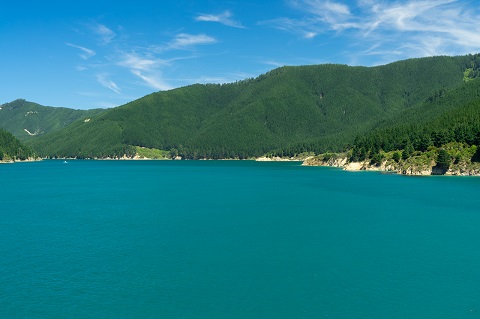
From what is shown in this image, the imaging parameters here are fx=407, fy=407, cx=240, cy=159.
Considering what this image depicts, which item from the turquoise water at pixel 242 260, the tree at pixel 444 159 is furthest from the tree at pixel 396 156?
the turquoise water at pixel 242 260

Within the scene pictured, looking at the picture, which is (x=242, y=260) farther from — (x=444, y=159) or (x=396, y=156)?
(x=396, y=156)

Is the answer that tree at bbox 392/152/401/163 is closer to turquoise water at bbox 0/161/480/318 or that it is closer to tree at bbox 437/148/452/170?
tree at bbox 437/148/452/170

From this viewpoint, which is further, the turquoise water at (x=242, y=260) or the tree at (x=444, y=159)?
the tree at (x=444, y=159)

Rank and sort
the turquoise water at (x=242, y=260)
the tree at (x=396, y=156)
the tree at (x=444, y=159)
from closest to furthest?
the turquoise water at (x=242, y=260) → the tree at (x=444, y=159) → the tree at (x=396, y=156)

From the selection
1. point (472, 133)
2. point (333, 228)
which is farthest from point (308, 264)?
point (472, 133)

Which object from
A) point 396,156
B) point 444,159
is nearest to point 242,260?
point 444,159

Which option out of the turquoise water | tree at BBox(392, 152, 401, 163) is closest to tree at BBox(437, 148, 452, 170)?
tree at BBox(392, 152, 401, 163)

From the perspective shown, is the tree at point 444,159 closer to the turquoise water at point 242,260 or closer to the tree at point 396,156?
the tree at point 396,156

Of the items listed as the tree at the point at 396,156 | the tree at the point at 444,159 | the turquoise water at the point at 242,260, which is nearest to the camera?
the turquoise water at the point at 242,260

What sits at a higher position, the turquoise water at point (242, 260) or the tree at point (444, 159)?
the tree at point (444, 159)

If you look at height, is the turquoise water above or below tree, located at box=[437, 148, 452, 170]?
below
